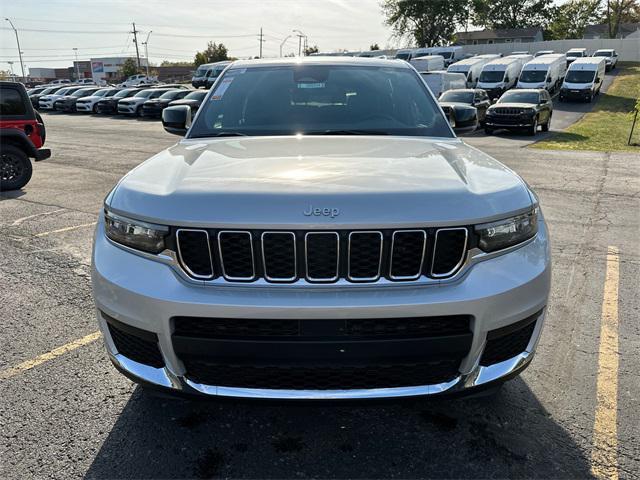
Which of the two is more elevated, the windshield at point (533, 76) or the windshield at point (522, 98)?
the windshield at point (533, 76)

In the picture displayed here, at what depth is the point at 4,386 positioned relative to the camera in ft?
9.98

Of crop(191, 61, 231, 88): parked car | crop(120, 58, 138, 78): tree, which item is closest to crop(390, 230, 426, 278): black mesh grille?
crop(191, 61, 231, 88): parked car

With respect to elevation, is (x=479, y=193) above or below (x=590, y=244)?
above

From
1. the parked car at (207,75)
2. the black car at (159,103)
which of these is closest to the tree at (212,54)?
the parked car at (207,75)

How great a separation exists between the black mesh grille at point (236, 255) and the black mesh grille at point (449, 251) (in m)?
0.75

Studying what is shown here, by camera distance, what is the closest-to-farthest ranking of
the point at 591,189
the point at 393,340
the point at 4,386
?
the point at 393,340 < the point at 4,386 < the point at 591,189

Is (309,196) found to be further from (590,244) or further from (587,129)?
(587,129)

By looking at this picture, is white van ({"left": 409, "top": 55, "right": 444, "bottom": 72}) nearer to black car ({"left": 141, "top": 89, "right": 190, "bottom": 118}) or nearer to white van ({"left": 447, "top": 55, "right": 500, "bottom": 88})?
white van ({"left": 447, "top": 55, "right": 500, "bottom": 88})

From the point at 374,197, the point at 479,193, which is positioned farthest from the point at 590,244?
the point at 374,197

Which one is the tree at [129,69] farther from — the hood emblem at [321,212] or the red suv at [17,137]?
the hood emblem at [321,212]

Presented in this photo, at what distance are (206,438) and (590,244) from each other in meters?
5.04

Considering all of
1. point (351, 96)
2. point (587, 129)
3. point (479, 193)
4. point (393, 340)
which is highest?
point (351, 96)

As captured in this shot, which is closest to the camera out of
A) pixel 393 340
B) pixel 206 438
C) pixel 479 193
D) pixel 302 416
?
pixel 393 340

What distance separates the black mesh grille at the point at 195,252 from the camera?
2.12 meters
